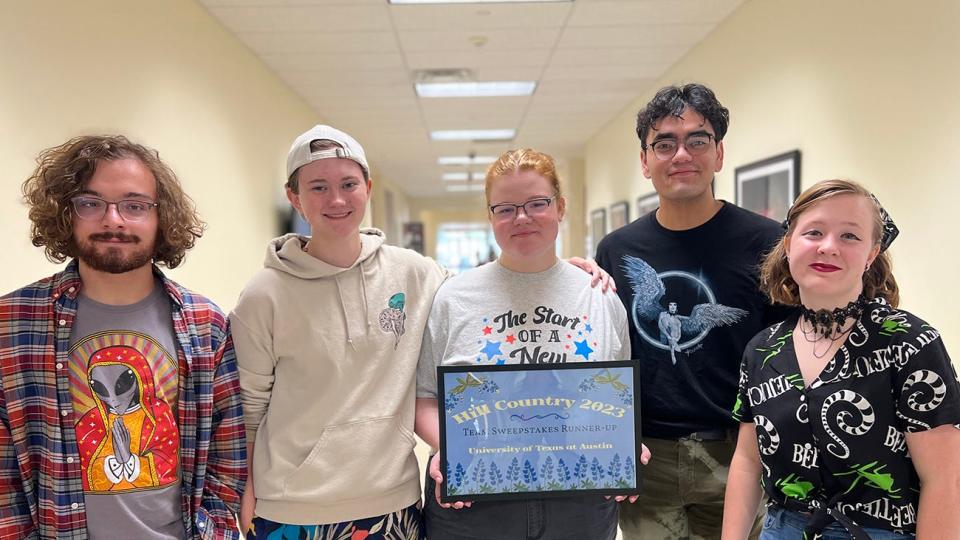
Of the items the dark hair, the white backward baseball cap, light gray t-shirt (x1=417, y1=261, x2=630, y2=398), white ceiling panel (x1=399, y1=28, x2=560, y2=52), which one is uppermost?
white ceiling panel (x1=399, y1=28, x2=560, y2=52)

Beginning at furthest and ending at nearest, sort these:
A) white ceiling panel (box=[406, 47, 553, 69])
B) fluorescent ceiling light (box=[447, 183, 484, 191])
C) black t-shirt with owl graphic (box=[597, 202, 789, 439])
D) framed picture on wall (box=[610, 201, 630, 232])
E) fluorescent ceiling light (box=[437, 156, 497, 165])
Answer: fluorescent ceiling light (box=[447, 183, 484, 191]), fluorescent ceiling light (box=[437, 156, 497, 165]), framed picture on wall (box=[610, 201, 630, 232]), white ceiling panel (box=[406, 47, 553, 69]), black t-shirt with owl graphic (box=[597, 202, 789, 439])

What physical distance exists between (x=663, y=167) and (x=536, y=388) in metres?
0.77

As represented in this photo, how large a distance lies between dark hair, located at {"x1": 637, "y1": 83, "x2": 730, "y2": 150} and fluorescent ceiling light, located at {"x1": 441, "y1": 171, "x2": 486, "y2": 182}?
11308 mm

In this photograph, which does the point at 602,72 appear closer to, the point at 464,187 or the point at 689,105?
the point at 689,105

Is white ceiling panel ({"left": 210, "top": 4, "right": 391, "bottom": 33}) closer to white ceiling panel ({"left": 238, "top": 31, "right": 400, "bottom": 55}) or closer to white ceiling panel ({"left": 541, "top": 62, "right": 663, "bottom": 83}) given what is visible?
white ceiling panel ({"left": 238, "top": 31, "right": 400, "bottom": 55})

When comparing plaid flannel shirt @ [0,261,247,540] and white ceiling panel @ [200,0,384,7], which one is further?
white ceiling panel @ [200,0,384,7]

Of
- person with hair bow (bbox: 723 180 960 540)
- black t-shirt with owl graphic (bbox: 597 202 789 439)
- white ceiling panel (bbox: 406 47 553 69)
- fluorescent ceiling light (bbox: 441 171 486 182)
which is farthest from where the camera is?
fluorescent ceiling light (bbox: 441 171 486 182)

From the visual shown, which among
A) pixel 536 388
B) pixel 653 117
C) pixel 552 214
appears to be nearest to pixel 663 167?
pixel 653 117

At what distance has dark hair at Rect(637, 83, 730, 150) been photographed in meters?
1.75

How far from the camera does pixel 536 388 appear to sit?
1.49 metres

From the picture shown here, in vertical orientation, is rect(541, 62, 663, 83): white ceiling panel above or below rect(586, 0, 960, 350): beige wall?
above

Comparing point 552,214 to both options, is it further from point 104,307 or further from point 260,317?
point 104,307

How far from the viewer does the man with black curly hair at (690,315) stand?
1724 mm

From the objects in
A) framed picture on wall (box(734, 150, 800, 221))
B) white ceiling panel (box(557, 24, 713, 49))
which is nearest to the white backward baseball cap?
framed picture on wall (box(734, 150, 800, 221))
